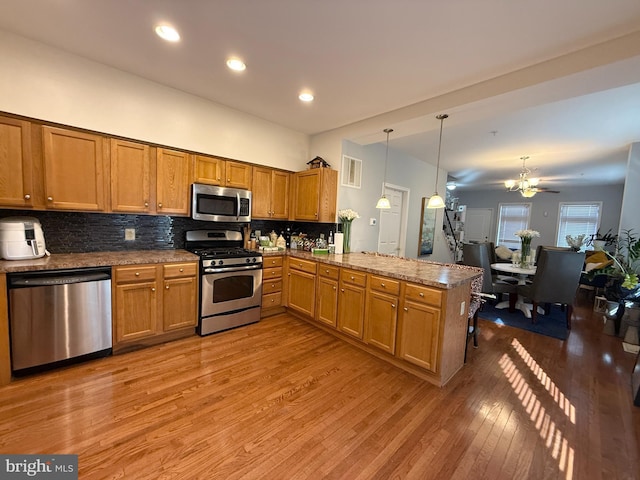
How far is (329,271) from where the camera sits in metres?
3.25

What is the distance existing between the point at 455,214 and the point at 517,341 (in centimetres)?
545

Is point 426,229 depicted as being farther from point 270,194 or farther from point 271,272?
point 271,272

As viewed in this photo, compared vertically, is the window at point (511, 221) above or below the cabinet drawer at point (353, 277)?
above

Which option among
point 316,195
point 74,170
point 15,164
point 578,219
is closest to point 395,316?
point 316,195

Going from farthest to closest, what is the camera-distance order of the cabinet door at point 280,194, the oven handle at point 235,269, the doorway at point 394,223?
1. the doorway at point 394,223
2. the cabinet door at point 280,194
3. the oven handle at point 235,269

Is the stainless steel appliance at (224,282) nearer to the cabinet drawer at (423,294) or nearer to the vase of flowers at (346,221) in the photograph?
the vase of flowers at (346,221)

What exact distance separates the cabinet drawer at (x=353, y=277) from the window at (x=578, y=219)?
28.3ft

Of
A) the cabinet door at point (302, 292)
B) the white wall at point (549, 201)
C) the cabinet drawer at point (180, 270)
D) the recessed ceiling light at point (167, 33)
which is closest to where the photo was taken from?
the recessed ceiling light at point (167, 33)

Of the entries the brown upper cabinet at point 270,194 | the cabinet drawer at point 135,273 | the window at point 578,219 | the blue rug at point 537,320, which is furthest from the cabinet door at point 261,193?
the window at point 578,219

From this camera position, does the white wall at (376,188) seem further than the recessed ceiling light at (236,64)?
Yes

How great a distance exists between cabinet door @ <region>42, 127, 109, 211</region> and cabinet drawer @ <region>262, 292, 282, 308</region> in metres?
2.05

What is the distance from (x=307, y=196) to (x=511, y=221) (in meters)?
8.53

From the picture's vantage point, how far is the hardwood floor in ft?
5.06

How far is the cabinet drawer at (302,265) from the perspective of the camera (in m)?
3.47
